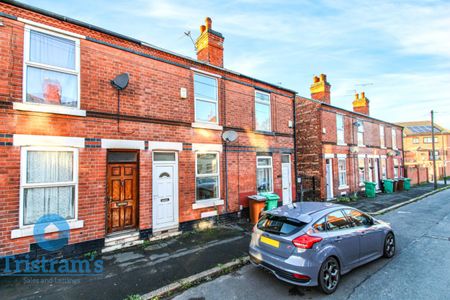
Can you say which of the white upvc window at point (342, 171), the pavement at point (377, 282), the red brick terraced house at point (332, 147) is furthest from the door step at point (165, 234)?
the white upvc window at point (342, 171)

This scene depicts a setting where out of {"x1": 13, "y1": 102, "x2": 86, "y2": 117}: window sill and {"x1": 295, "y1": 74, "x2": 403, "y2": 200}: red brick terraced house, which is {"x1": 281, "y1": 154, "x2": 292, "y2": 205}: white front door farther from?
{"x1": 13, "y1": 102, "x2": 86, "y2": 117}: window sill

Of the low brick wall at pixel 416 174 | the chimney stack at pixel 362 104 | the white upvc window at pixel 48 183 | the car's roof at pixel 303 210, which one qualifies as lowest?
the low brick wall at pixel 416 174

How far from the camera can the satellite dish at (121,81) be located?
20.0 ft

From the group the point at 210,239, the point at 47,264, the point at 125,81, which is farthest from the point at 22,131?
the point at 210,239

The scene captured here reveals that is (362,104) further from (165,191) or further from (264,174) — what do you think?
(165,191)

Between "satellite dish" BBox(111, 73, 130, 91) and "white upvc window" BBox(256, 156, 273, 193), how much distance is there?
6068 millimetres

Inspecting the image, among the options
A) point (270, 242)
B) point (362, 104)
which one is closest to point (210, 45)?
point (270, 242)

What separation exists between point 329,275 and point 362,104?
1868cm

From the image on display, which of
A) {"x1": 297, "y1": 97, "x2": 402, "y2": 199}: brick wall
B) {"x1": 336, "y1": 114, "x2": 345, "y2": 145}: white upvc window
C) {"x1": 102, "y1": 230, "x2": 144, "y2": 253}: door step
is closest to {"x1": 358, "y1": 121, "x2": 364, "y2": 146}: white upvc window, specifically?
{"x1": 297, "y1": 97, "x2": 402, "y2": 199}: brick wall

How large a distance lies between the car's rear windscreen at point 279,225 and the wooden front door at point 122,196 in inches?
161

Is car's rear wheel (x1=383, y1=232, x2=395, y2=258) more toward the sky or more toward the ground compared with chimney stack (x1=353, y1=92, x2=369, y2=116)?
more toward the ground

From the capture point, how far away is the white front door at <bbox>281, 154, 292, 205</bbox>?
10672mm

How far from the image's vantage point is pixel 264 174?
393 inches

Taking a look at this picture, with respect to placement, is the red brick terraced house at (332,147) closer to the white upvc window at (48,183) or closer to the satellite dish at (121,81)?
the satellite dish at (121,81)
